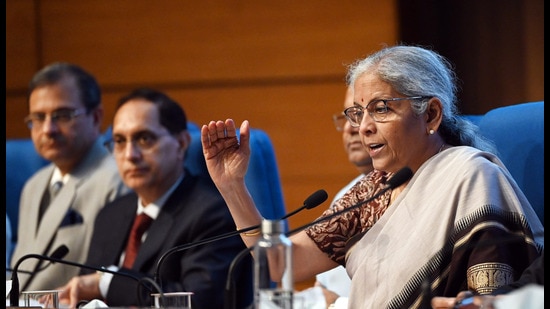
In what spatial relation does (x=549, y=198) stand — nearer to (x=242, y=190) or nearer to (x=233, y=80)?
(x=242, y=190)

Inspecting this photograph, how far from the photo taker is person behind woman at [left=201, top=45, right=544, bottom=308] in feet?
7.07

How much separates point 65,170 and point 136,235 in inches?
30.5

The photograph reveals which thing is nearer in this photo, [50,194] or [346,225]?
[346,225]

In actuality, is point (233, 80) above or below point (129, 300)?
above

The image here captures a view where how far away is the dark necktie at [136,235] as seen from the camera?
3.42 m

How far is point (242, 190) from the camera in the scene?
2.48 meters

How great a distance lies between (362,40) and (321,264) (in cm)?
240

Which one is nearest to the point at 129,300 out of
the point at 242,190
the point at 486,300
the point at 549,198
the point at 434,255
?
the point at 242,190

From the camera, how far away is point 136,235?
11.3 ft

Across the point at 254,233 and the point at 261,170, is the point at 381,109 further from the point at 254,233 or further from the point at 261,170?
the point at 261,170

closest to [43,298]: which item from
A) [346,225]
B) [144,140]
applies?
[346,225]

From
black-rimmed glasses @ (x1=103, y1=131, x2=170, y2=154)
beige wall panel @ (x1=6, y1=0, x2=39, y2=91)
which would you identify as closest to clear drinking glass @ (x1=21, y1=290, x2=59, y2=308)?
black-rimmed glasses @ (x1=103, y1=131, x2=170, y2=154)

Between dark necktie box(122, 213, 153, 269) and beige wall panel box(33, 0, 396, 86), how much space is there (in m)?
1.66

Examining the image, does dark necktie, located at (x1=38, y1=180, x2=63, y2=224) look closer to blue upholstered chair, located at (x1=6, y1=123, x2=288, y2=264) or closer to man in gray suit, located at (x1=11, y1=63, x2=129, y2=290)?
man in gray suit, located at (x1=11, y1=63, x2=129, y2=290)
